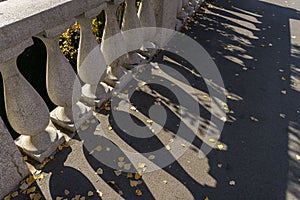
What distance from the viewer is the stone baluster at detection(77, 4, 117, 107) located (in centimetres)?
302

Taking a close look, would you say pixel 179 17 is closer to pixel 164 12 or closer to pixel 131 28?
pixel 164 12

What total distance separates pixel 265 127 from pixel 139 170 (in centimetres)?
199

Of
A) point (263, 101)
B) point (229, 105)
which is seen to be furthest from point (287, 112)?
point (229, 105)

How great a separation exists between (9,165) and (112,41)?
1.96 metres

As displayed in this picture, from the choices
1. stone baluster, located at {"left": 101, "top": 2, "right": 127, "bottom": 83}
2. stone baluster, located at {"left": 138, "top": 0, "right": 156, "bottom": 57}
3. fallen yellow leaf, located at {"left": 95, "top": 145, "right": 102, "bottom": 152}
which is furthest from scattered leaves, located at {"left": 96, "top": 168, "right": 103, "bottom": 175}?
stone baluster, located at {"left": 138, "top": 0, "right": 156, "bottom": 57}

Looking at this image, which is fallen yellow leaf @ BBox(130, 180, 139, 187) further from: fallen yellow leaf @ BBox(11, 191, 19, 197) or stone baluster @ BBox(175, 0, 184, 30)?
stone baluster @ BBox(175, 0, 184, 30)

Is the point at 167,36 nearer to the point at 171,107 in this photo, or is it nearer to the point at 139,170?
the point at 171,107

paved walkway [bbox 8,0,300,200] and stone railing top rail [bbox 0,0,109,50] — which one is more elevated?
stone railing top rail [bbox 0,0,109,50]

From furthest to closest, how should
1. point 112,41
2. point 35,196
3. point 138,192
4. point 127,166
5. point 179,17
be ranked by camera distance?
1. point 179,17
2. point 112,41
3. point 127,166
4. point 138,192
5. point 35,196

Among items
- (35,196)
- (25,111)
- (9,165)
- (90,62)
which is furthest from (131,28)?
(35,196)

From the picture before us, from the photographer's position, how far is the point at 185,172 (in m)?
3.19

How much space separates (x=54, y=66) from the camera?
2.83 metres

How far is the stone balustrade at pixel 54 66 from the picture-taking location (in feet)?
7.41

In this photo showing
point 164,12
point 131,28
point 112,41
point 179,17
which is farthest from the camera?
point 179,17
